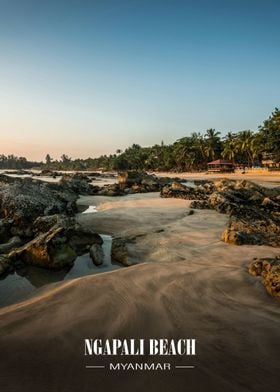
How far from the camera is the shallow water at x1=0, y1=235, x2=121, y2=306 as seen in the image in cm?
454

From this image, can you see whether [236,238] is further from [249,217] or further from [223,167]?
[223,167]

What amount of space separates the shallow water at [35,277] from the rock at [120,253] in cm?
15

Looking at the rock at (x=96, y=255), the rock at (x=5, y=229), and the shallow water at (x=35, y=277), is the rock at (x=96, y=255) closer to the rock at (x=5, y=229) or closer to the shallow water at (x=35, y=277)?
the shallow water at (x=35, y=277)

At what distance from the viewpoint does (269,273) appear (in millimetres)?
4352

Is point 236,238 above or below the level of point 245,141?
below

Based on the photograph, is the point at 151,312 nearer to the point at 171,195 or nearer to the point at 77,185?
the point at 171,195

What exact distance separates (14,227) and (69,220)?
2.01 metres

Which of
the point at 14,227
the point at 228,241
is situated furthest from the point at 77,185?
Result: the point at 228,241

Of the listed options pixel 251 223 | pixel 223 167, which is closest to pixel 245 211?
pixel 251 223

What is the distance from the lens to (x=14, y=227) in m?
8.12

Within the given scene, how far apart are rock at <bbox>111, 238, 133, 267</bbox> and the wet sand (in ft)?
0.89

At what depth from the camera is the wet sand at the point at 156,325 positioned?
2.54 m

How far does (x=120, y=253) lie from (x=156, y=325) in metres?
2.94

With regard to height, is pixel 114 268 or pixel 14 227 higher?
pixel 14 227
